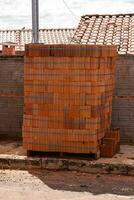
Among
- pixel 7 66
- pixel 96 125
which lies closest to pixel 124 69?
pixel 96 125

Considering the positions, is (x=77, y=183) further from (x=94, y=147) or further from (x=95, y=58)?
(x=95, y=58)

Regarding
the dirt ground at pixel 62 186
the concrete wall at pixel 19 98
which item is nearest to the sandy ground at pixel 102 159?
the concrete wall at pixel 19 98

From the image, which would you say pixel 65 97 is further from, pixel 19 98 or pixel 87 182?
pixel 19 98

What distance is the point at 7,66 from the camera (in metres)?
9.77

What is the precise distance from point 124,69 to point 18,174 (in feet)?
10.2

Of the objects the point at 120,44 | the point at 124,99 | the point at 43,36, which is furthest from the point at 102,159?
the point at 43,36

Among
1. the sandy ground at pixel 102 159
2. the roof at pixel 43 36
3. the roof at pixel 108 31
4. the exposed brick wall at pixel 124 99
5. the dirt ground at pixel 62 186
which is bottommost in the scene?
the dirt ground at pixel 62 186

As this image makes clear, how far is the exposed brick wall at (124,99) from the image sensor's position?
9.11 m

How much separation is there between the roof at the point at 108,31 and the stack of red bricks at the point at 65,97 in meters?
3.86

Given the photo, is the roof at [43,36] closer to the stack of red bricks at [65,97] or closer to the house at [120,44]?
the house at [120,44]

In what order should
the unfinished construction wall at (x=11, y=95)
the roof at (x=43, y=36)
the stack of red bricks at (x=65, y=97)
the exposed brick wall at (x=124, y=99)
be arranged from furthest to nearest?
the roof at (x=43, y=36)
the unfinished construction wall at (x=11, y=95)
the exposed brick wall at (x=124, y=99)
the stack of red bricks at (x=65, y=97)

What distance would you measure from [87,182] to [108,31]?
688cm

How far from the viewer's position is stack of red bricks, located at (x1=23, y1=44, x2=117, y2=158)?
25.5 ft

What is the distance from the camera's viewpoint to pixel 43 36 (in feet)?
100
